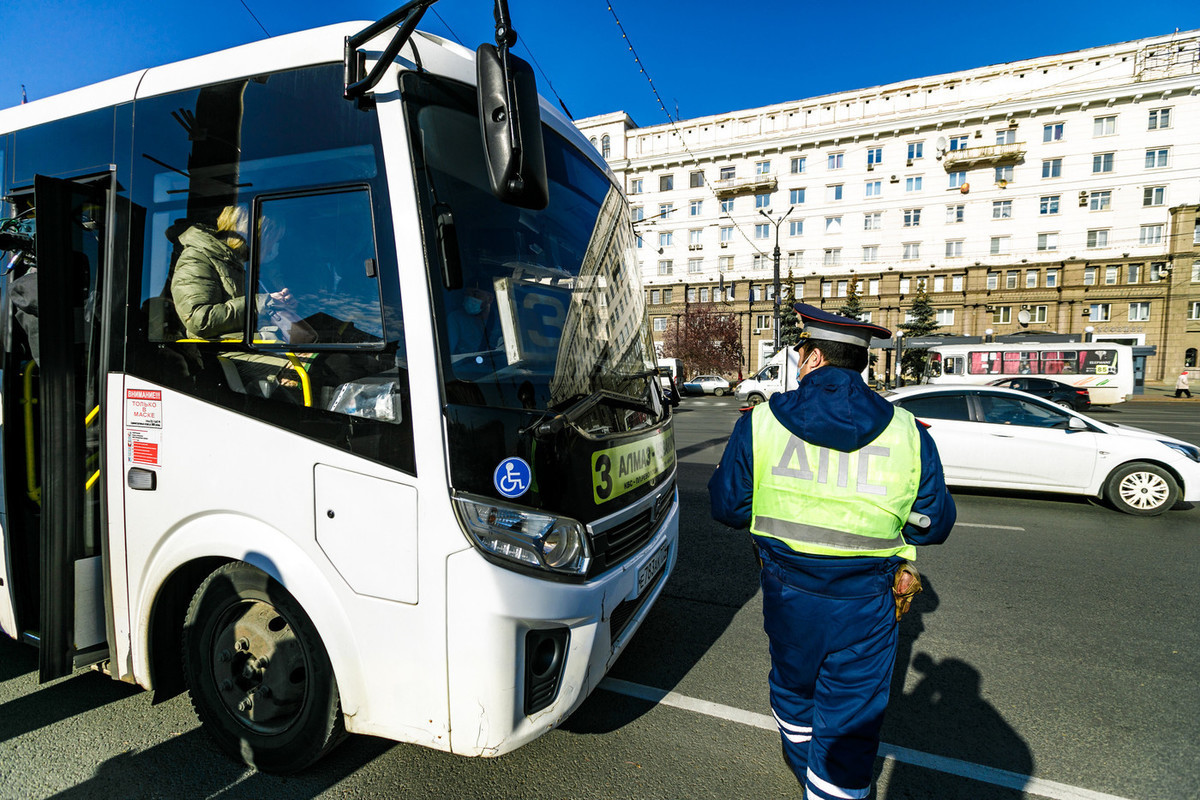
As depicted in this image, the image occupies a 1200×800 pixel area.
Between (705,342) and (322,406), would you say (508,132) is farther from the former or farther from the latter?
(705,342)

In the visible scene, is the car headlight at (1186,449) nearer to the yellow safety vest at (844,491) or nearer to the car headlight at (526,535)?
the yellow safety vest at (844,491)

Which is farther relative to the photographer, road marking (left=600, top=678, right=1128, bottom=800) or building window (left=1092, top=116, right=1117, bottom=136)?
building window (left=1092, top=116, right=1117, bottom=136)

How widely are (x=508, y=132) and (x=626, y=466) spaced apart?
1440 millimetres

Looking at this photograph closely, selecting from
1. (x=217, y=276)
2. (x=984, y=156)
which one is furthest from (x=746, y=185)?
(x=217, y=276)

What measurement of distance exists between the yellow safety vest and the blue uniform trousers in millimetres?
69

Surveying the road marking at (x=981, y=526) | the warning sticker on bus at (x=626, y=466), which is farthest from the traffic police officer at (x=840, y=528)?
the road marking at (x=981, y=526)

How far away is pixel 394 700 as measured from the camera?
2.19 m

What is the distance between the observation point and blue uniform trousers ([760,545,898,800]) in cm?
209

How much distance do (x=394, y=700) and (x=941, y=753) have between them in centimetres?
238

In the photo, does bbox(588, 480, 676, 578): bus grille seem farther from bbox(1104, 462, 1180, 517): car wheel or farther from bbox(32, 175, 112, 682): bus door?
bbox(1104, 462, 1180, 517): car wheel

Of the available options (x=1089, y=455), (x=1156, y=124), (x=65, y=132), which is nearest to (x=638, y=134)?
(x=1156, y=124)

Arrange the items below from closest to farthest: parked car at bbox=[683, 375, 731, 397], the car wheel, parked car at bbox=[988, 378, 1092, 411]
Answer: the car wheel
parked car at bbox=[988, 378, 1092, 411]
parked car at bbox=[683, 375, 731, 397]

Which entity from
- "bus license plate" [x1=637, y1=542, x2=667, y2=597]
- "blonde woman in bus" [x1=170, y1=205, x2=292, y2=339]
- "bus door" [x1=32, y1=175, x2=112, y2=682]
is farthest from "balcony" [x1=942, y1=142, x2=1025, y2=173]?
"bus door" [x1=32, y1=175, x2=112, y2=682]

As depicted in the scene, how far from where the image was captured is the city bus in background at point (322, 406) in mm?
2129
